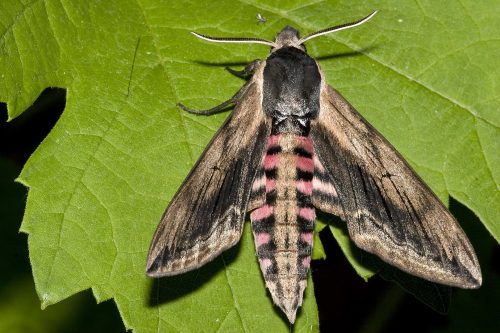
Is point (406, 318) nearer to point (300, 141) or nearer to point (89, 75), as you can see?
point (300, 141)

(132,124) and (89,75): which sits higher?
(89,75)

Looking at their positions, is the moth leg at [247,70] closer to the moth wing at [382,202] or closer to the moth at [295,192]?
the moth at [295,192]

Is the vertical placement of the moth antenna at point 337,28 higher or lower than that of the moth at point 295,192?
higher

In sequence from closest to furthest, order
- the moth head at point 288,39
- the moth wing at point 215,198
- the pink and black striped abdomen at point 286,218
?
the moth wing at point 215,198
the pink and black striped abdomen at point 286,218
the moth head at point 288,39

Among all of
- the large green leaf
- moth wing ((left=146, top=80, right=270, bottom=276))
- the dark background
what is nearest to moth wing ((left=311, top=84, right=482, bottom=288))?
the large green leaf

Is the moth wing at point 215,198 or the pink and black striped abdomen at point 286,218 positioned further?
the pink and black striped abdomen at point 286,218

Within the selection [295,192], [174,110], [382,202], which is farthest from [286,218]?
[174,110]

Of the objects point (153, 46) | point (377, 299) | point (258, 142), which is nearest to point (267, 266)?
point (258, 142)

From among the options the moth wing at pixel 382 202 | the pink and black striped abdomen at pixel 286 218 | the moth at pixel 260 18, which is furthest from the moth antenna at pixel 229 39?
the pink and black striped abdomen at pixel 286 218
